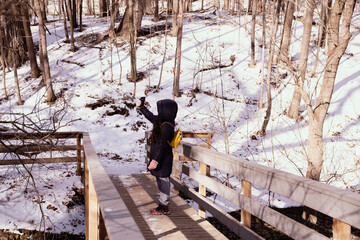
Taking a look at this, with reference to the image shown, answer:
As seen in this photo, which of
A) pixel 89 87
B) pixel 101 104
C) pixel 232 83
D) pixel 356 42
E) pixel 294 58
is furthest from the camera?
pixel 356 42

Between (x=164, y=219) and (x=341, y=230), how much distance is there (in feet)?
10.4

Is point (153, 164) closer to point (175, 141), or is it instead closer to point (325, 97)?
point (175, 141)

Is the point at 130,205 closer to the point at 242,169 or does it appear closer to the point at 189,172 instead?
the point at 189,172

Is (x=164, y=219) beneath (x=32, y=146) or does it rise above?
beneath

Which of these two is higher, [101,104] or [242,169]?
[242,169]

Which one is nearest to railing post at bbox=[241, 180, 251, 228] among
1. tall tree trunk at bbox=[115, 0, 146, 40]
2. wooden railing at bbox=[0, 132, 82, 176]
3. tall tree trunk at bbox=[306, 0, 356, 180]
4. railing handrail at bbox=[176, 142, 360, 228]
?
railing handrail at bbox=[176, 142, 360, 228]

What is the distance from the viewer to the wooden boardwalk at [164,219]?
4.78 meters

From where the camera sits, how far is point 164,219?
539cm

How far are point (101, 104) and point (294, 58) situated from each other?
588 inches

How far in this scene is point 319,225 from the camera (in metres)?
8.95

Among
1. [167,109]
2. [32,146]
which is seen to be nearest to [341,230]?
[167,109]

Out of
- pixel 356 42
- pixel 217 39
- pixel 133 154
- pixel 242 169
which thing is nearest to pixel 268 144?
pixel 133 154

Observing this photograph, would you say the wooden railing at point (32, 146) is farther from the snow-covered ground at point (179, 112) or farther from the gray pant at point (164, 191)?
the gray pant at point (164, 191)

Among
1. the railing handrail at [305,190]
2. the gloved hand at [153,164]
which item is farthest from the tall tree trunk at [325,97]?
the gloved hand at [153,164]
